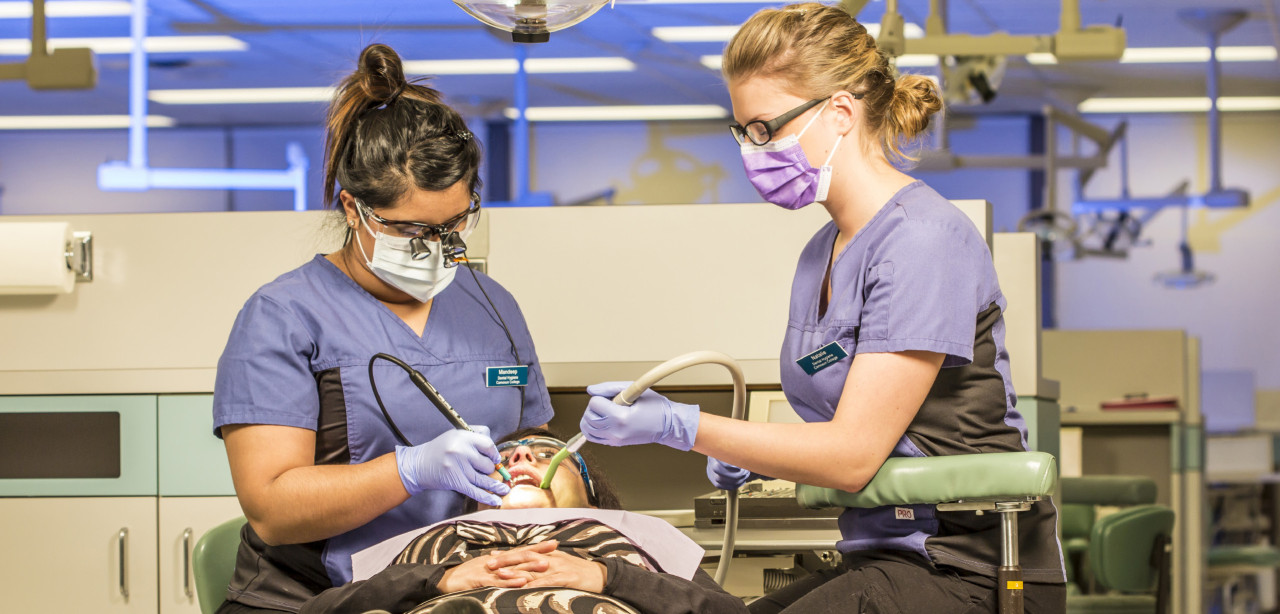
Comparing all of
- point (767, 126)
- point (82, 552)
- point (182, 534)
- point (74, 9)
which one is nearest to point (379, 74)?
point (767, 126)

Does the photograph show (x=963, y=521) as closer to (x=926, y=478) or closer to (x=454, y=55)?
(x=926, y=478)

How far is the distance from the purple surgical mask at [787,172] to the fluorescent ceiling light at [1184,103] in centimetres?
708

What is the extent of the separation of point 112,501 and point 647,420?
1.46m

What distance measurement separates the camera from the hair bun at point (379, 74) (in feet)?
5.18

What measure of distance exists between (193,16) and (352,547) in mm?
5313

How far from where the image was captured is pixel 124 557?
2.16 meters

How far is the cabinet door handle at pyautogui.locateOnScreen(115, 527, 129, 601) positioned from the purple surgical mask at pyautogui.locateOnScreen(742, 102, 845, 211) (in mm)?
1563

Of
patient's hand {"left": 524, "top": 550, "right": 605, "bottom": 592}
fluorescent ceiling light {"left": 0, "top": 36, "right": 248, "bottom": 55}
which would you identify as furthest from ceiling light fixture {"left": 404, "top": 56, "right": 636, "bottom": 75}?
patient's hand {"left": 524, "top": 550, "right": 605, "bottom": 592}

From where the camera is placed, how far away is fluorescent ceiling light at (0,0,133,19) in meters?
5.75

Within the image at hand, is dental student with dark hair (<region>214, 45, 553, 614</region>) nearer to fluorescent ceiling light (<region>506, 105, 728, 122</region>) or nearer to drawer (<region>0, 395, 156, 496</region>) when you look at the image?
drawer (<region>0, 395, 156, 496</region>)

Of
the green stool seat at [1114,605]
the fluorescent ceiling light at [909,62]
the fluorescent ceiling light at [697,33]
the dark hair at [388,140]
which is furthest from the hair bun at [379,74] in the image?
the fluorescent ceiling light at [697,33]

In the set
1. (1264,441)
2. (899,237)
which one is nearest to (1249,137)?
(1264,441)

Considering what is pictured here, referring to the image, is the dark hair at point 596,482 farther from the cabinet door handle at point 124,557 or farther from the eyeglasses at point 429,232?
the cabinet door handle at point 124,557

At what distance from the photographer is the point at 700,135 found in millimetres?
7793
